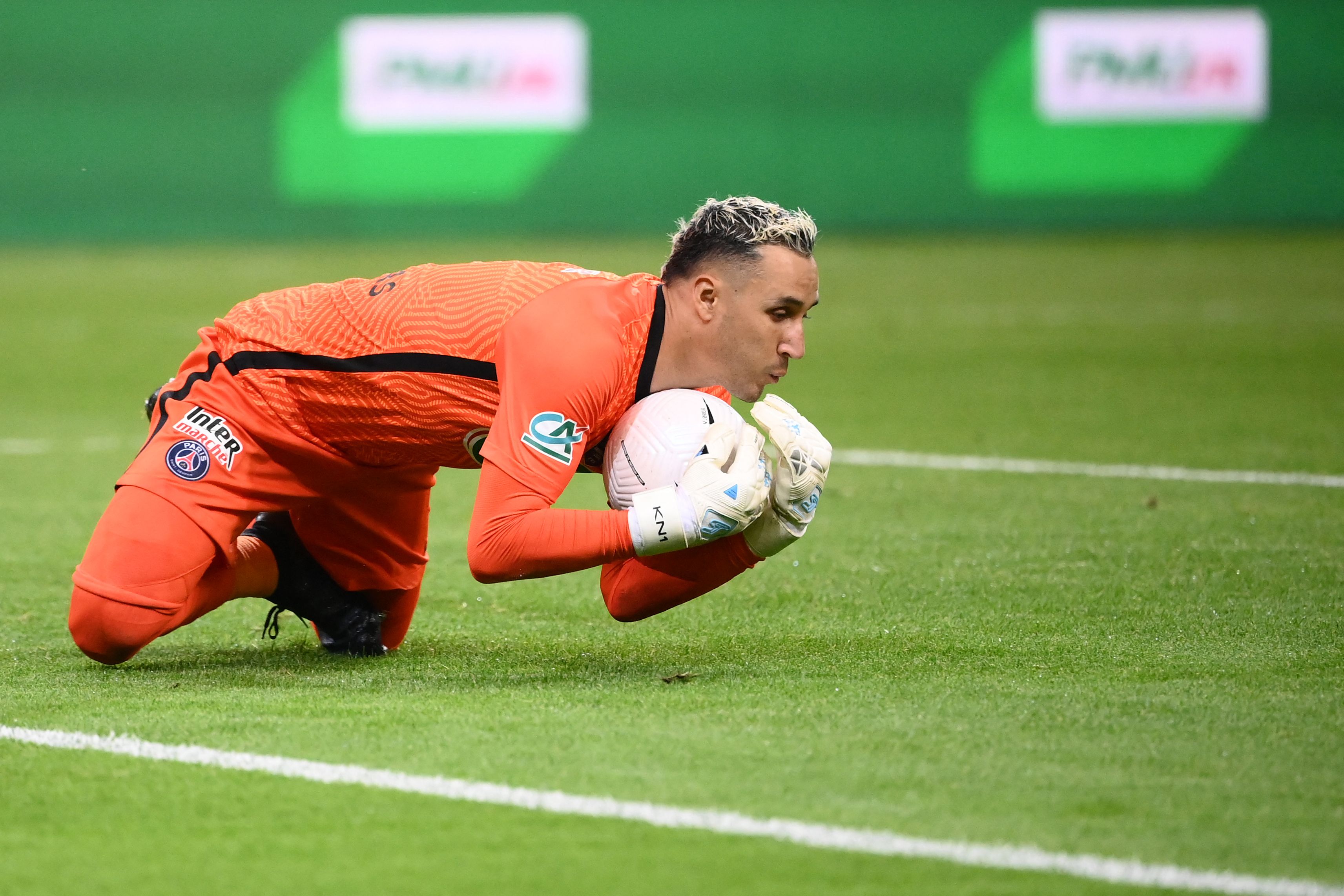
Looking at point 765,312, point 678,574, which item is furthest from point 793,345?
point 678,574

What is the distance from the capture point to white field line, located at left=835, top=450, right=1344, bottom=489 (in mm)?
7582

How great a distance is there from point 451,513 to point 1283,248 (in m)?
13.4

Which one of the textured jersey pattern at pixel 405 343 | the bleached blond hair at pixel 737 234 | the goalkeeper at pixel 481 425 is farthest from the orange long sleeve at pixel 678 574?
the bleached blond hair at pixel 737 234

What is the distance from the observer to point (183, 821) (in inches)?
135

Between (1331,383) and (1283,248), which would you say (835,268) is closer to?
(1283,248)

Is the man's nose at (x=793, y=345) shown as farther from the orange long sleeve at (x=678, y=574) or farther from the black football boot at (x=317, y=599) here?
the black football boot at (x=317, y=599)

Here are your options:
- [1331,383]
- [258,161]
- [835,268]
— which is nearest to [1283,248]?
[835,268]

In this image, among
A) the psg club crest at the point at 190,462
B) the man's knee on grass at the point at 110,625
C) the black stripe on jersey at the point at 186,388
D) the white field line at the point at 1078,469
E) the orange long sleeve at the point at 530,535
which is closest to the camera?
the orange long sleeve at the point at 530,535

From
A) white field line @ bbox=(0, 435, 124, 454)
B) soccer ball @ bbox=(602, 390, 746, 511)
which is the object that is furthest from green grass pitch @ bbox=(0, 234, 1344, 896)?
soccer ball @ bbox=(602, 390, 746, 511)

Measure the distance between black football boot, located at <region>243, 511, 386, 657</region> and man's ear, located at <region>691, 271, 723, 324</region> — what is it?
52.3 inches

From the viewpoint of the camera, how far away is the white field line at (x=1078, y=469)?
758cm

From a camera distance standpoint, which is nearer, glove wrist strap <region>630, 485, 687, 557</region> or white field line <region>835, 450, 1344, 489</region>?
glove wrist strap <region>630, 485, 687, 557</region>

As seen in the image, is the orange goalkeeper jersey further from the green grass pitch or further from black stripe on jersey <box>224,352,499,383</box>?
the green grass pitch

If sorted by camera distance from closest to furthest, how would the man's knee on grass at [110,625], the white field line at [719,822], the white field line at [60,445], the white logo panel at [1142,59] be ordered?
the white field line at [719,822], the man's knee on grass at [110,625], the white field line at [60,445], the white logo panel at [1142,59]
